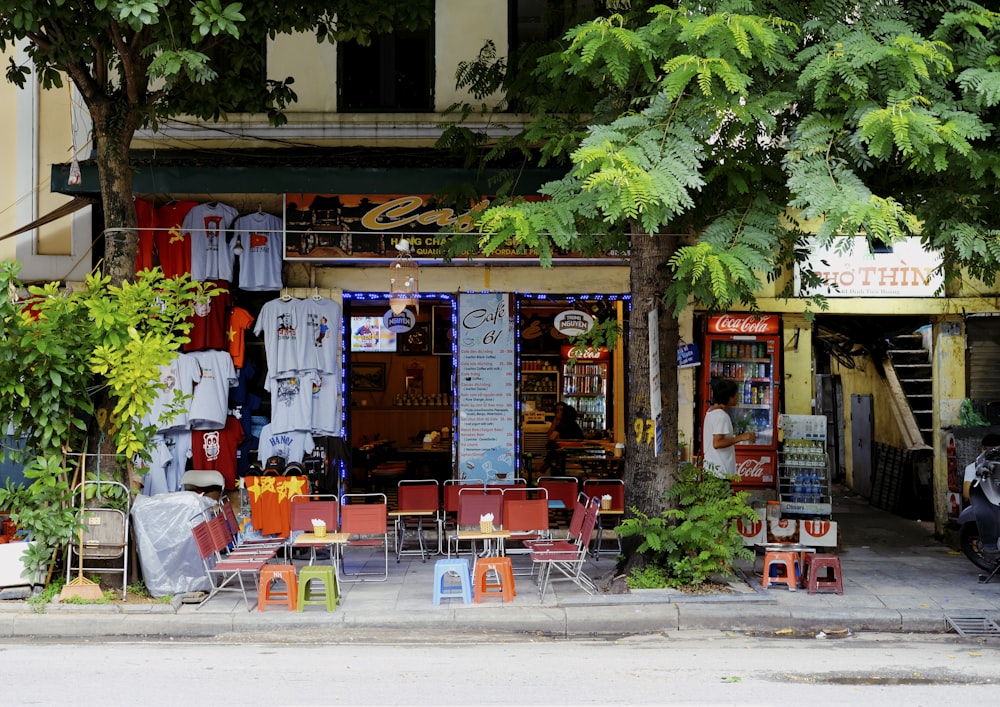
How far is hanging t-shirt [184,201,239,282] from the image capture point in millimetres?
13141

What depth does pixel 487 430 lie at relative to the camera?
13688 mm

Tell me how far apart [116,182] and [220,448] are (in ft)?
14.0

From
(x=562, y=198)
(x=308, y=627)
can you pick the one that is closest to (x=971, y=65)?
(x=562, y=198)

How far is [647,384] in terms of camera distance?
1054 centimetres

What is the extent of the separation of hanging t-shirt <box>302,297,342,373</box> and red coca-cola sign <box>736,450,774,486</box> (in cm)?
586

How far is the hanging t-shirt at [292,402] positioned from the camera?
1320cm

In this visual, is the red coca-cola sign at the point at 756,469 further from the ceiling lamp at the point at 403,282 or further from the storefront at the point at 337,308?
the ceiling lamp at the point at 403,282

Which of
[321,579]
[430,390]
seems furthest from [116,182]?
[430,390]

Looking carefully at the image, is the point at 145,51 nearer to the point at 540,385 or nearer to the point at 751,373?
the point at 751,373

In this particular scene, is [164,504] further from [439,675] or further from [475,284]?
[475,284]

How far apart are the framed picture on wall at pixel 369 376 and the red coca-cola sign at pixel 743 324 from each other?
20.8 ft

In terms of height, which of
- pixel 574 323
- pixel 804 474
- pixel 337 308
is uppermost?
pixel 337 308

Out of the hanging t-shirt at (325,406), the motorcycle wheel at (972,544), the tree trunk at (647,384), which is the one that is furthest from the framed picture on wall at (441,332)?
the motorcycle wheel at (972,544)

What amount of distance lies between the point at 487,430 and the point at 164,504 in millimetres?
4933
